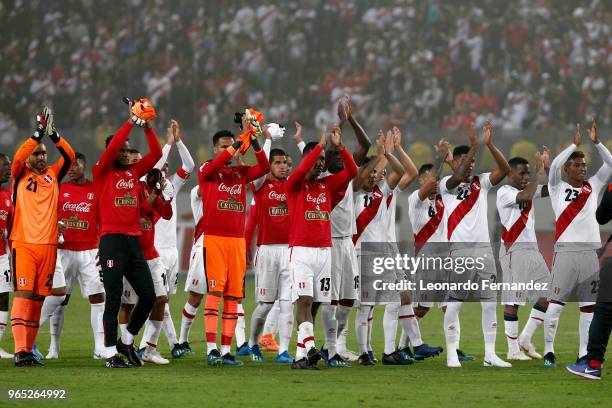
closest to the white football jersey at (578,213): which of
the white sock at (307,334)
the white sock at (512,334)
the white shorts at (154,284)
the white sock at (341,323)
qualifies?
the white sock at (512,334)

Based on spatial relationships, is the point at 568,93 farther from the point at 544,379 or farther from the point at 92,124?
the point at 544,379

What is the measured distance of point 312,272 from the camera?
10.3 meters

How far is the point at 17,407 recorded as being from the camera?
769 centimetres

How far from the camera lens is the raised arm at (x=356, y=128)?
1028 centimetres

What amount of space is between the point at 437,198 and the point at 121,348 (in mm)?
3887

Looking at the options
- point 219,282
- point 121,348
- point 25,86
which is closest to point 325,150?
point 219,282

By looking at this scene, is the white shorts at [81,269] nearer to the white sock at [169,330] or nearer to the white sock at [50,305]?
the white sock at [50,305]

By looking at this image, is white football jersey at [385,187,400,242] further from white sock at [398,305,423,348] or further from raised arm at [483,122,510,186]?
raised arm at [483,122,510,186]

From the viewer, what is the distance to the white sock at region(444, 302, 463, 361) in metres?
10.8

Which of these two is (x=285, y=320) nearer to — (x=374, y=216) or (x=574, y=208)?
(x=374, y=216)

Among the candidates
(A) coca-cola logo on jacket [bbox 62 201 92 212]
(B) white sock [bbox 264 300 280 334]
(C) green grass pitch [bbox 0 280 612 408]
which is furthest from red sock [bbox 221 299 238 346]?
(B) white sock [bbox 264 300 280 334]

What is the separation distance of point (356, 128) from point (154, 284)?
107 inches

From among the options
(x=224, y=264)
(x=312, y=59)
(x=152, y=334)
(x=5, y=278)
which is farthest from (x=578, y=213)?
(x=312, y=59)

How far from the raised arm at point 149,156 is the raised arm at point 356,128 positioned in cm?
181
